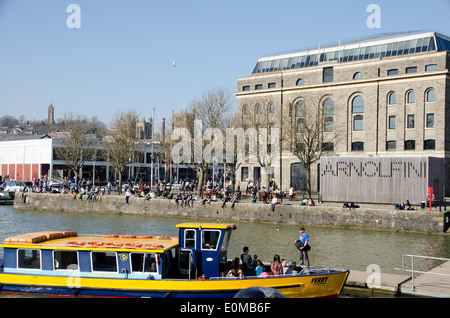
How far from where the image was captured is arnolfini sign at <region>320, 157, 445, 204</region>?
41.1 metres

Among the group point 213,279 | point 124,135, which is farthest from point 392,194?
point 124,135

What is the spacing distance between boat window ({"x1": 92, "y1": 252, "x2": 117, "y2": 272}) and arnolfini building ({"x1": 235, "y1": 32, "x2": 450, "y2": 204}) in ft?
104

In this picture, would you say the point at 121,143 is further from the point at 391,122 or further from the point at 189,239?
the point at 189,239

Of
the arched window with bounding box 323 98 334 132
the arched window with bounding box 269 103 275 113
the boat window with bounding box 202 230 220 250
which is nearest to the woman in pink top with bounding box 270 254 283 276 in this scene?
the boat window with bounding box 202 230 220 250

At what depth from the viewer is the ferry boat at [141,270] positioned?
16.0 meters

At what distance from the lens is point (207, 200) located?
1793 inches

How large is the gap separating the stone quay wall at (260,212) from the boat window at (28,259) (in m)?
Result: 26.6

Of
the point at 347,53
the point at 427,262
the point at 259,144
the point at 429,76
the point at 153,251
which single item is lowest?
the point at 427,262

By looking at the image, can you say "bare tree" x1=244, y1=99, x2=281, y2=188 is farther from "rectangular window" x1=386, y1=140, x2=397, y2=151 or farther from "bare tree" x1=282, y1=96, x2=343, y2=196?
"rectangular window" x1=386, y1=140, x2=397, y2=151

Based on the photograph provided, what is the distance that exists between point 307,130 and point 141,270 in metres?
37.3

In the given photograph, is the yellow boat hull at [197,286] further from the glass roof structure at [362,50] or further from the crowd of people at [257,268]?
the glass roof structure at [362,50]

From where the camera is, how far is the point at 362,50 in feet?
202
